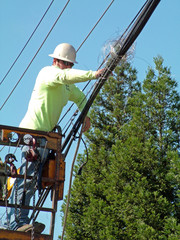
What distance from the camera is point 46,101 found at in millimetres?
6910

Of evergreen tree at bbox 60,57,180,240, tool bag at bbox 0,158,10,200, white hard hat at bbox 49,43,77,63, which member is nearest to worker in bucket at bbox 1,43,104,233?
white hard hat at bbox 49,43,77,63

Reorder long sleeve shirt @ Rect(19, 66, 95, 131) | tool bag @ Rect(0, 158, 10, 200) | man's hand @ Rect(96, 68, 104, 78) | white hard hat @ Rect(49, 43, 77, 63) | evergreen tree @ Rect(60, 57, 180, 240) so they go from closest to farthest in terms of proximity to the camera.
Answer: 1. man's hand @ Rect(96, 68, 104, 78)
2. tool bag @ Rect(0, 158, 10, 200)
3. long sleeve shirt @ Rect(19, 66, 95, 131)
4. white hard hat @ Rect(49, 43, 77, 63)
5. evergreen tree @ Rect(60, 57, 180, 240)

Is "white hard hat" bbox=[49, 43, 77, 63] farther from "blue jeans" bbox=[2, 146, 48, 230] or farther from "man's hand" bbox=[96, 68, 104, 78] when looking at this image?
"blue jeans" bbox=[2, 146, 48, 230]

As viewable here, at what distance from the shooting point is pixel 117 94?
2455 centimetres

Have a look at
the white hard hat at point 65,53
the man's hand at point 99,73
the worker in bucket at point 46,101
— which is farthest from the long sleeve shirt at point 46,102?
the man's hand at point 99,73

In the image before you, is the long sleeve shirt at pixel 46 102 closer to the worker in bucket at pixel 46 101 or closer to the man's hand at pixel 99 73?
the worker in bucket at pixel 46 101

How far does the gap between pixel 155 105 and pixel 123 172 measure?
149 inches

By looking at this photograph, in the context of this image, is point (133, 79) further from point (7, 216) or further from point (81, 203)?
point (7, 216)

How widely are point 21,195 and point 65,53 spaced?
1.90 meters

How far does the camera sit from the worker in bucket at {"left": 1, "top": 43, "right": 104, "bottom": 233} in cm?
646

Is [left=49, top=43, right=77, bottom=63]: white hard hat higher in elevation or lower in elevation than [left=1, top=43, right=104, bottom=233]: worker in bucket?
higher

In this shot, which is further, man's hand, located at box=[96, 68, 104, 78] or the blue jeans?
the blue jeans

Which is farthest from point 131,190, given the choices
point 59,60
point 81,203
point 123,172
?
point 59,60

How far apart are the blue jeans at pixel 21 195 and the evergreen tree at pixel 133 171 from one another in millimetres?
10665
